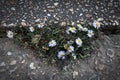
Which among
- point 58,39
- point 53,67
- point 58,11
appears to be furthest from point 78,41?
point 58,11

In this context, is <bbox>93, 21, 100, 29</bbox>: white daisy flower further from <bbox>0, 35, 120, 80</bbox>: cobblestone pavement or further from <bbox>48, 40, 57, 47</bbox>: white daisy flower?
<bbox>48, 40, 57, 47</bbox>: white daisy flower

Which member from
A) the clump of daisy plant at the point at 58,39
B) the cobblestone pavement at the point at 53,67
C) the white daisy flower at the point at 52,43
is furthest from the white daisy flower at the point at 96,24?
the white daisy flower at the point at 52,43

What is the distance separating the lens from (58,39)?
6.78 ft

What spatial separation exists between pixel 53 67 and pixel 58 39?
223 millimetres

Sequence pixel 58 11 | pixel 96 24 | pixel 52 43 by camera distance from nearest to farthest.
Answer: pixel 52 43, pixel 96 24, pixel 58 11

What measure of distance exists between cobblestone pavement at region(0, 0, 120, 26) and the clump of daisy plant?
0.11 metres

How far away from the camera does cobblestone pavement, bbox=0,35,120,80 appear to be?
201cm

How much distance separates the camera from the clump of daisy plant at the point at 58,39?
203 centimetres

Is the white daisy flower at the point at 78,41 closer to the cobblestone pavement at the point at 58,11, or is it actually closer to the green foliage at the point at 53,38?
the green foliage at the point at 53,38

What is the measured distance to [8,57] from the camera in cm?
206

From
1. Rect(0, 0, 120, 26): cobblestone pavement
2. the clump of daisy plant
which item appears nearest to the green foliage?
the clump of daisy plant

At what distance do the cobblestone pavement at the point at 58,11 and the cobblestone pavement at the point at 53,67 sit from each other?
243mm

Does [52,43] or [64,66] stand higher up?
[52,43]

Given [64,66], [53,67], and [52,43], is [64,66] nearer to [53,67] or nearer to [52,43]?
[53,67]
